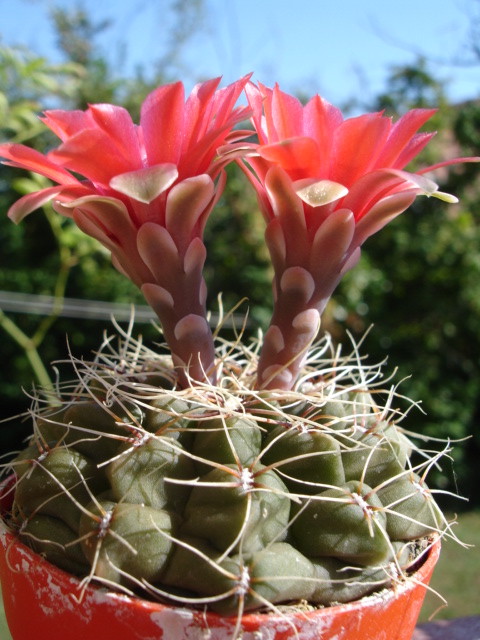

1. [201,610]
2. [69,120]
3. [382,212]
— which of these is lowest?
[201,610]

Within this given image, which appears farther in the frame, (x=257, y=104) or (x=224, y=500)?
(x=257, y=104)

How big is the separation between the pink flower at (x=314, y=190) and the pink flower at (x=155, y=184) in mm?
42

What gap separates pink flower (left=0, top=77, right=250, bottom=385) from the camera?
0.52 metres

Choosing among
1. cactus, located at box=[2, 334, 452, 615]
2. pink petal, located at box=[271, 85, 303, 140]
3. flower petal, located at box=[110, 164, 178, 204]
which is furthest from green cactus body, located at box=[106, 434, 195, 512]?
pink petal, located at box=[271, 85, 303, 140]

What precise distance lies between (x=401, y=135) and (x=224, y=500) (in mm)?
374

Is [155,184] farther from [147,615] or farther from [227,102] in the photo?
[147,615]

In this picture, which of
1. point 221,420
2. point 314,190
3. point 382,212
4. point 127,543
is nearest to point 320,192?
point 314,190

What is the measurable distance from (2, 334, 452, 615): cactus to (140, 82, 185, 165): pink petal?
23 cm

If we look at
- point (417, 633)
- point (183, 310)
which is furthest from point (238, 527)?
point (417, 633)

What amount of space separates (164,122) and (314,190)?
0.15m

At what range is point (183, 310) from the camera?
620mm

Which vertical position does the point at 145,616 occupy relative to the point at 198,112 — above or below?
below

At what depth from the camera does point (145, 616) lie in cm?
46

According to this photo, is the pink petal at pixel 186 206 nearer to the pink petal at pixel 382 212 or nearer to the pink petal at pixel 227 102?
the pink petal at pixel 227 102
